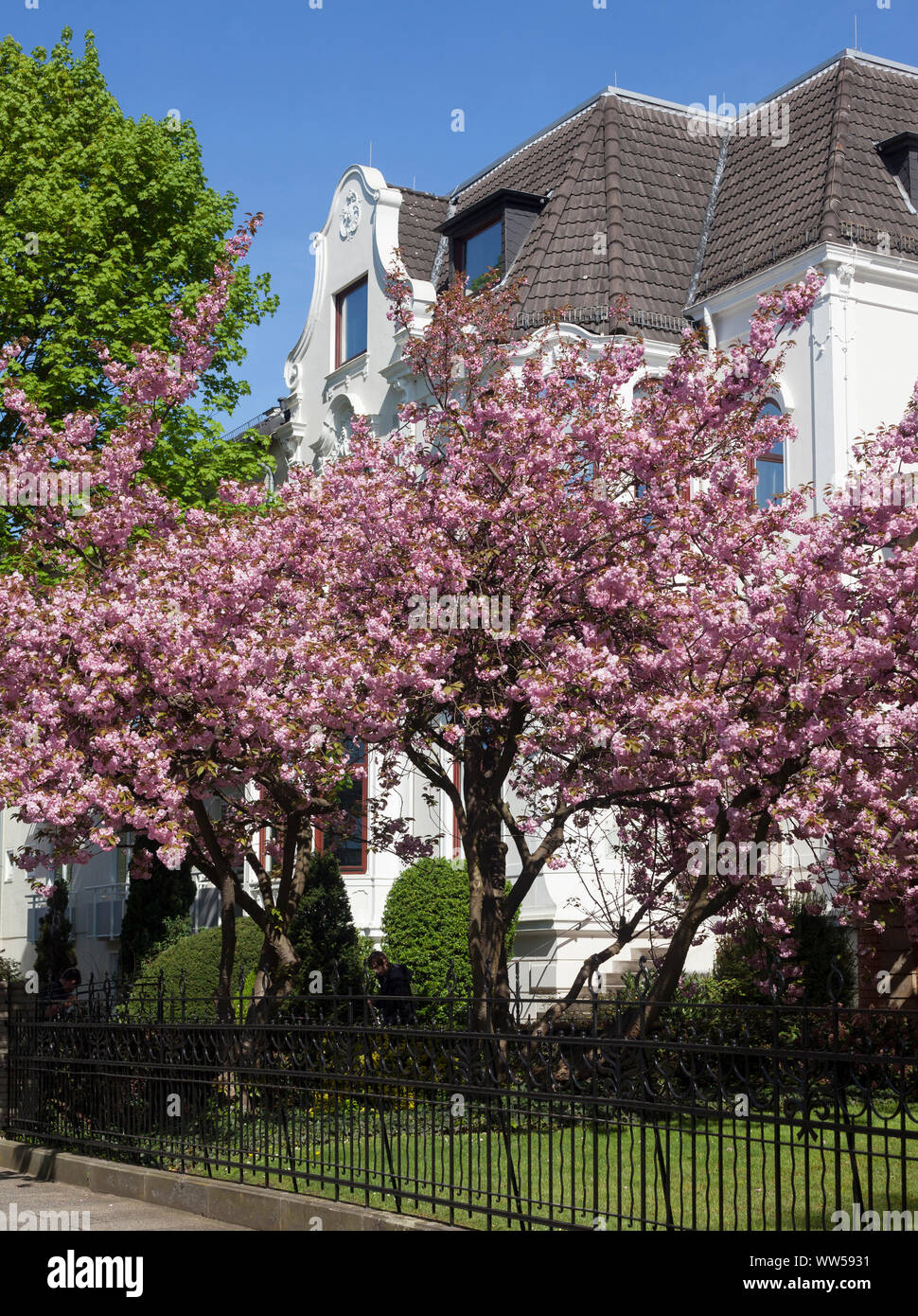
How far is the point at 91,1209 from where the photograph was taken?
1075 cm

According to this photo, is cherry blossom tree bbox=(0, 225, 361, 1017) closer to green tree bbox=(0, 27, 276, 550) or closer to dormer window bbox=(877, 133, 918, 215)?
green tree bbox=(0, 27, 276, 550)

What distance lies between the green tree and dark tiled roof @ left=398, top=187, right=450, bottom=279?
2.84 meters

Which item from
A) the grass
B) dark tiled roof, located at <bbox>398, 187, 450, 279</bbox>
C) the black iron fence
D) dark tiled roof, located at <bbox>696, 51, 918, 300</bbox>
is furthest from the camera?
dark tiled roof, located at <bbox>398, 187, 450, 279</bbox>

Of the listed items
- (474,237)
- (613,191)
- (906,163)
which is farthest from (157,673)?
(474,237)

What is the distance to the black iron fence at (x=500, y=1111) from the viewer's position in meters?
6.77

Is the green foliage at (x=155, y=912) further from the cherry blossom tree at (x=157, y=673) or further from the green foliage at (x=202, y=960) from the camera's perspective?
the cherry blossom tree at (x=157, y=673)

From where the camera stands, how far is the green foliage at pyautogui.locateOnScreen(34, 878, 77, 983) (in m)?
32.3

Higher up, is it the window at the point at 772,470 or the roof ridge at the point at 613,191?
the roof ridge at the point at 613,191

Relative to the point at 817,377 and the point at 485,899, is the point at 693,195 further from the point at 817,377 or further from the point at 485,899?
the point at 485,899

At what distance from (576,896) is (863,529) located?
9.81 m

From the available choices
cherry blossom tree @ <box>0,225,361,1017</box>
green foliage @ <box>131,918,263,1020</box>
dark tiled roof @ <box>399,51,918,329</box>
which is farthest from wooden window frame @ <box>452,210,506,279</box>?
green foliage @ <box>131,918,263,1020</box>

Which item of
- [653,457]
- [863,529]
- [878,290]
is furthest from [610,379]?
[878,290]

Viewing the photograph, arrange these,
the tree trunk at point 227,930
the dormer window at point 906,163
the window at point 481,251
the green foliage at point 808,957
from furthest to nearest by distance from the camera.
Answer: the window at point 481,251 < the dormer window at point 906,163 < the green foliage at point 808,957 < the tree trunk at point 227,930

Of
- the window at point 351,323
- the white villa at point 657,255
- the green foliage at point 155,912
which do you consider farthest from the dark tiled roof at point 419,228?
the green foliage at point 155,912
